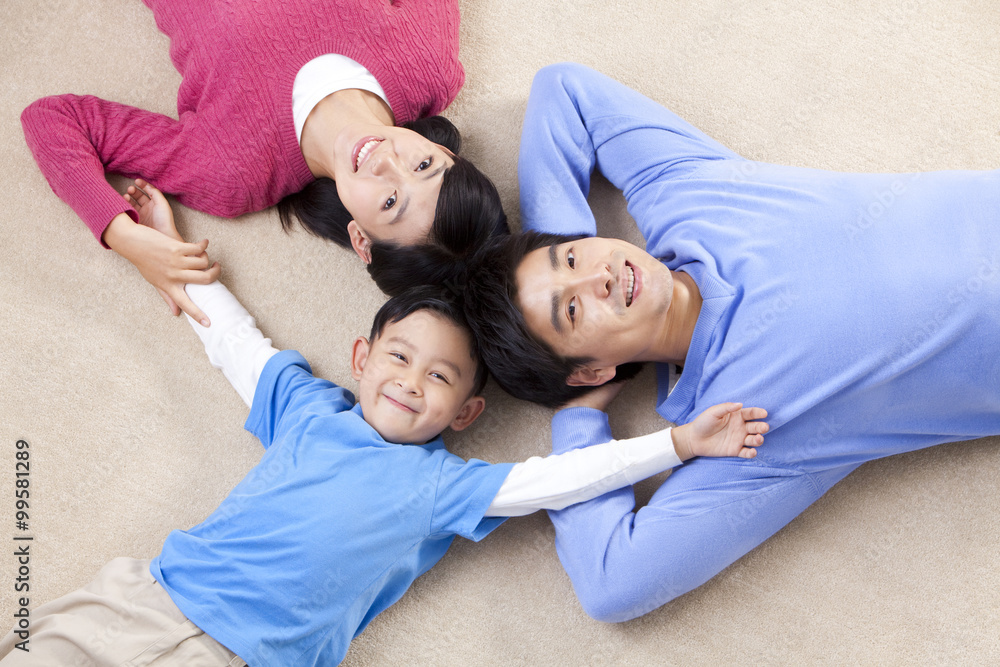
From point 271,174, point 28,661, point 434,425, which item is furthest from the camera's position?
point 271,174

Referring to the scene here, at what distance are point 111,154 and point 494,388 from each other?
0.99m

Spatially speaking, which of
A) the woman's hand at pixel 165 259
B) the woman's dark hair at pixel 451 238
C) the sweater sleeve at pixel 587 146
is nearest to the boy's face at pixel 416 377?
the woman's dark hair at pixel 451 238

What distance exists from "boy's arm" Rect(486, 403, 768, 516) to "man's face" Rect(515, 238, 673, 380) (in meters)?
0.17

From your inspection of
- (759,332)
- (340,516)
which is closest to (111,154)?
(340,516)

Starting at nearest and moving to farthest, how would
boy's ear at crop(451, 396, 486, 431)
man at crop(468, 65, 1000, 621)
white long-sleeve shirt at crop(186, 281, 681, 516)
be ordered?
1. man at crop(468, 65, 1000, 621)
2. white long-sleeve shirt at crop(186, 281, 681, 516)
3. boy's ear at crop(451, 396, 486, 431)

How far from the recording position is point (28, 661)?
1.18 m

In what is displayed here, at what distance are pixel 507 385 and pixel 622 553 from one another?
0.38 meters

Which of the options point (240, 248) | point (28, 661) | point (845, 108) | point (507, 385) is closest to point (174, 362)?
point (240, 248)

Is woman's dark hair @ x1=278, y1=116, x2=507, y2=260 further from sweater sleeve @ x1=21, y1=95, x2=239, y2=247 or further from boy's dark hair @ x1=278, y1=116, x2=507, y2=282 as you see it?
sweater sleeve @ x1=21, y1=95, x2=239, y2=247

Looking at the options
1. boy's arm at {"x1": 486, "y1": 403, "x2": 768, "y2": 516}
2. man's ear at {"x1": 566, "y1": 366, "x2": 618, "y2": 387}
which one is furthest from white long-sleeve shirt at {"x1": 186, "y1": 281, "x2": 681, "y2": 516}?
man's ear at {"x1": 566, "y1": 366, "x2": 618, "y2": 387}

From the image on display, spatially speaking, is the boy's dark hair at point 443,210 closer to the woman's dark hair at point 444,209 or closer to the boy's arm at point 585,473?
the woman's dark hair at point 444,209

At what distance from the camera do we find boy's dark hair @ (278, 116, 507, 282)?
138 cm

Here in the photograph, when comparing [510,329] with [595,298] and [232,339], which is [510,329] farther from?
[232,339]

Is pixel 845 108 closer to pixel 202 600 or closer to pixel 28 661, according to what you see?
pixel 202 600
